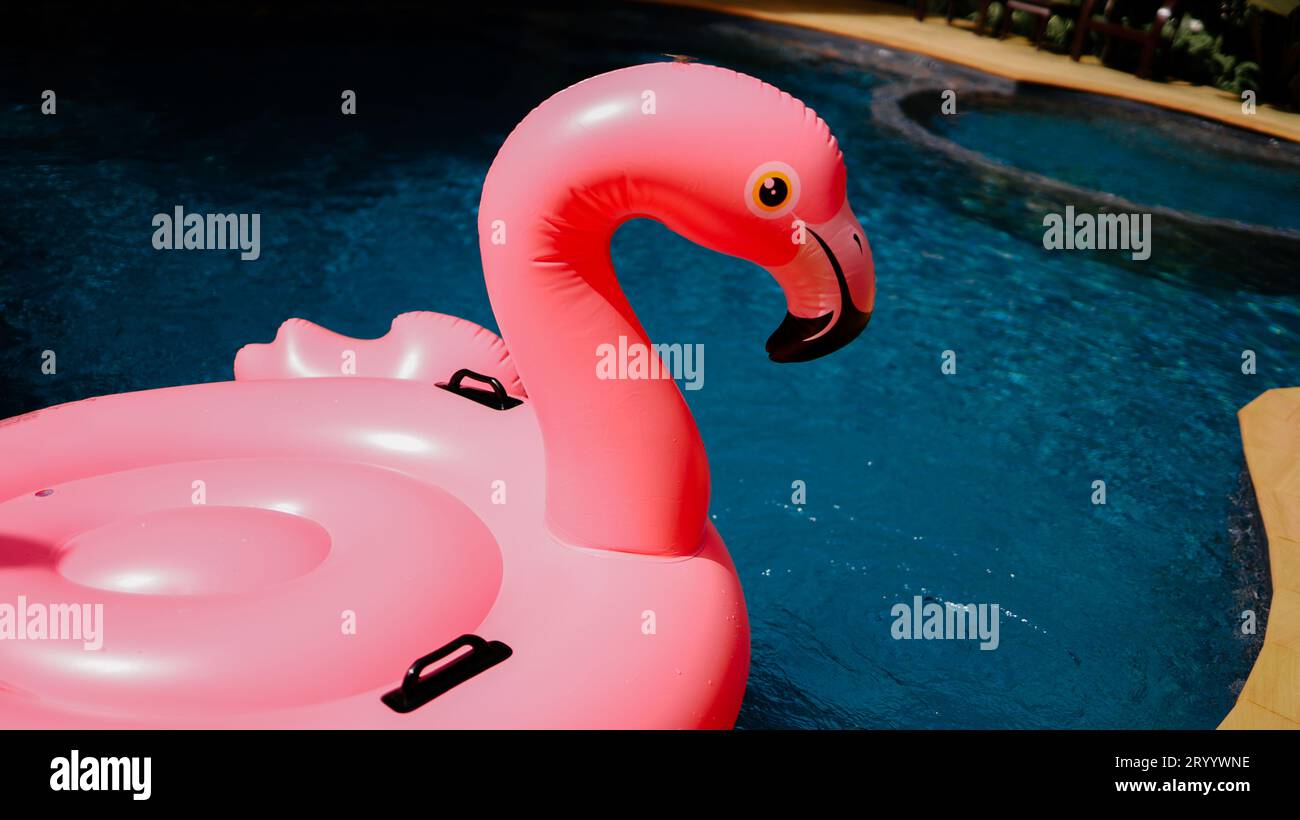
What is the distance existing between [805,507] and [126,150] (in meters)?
4.43

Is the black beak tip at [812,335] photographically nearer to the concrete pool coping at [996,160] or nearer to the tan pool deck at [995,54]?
the concrete pool coping at [996,160]

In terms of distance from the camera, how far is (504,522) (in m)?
2.30

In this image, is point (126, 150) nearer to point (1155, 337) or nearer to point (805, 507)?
point (805, 507)

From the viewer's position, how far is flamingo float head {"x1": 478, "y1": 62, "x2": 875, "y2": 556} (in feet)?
6.33

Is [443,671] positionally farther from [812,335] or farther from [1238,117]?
[1238,117]

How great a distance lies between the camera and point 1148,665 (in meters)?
3.19

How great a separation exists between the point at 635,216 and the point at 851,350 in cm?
296

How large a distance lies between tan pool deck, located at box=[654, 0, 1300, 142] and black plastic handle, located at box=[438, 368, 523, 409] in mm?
6894

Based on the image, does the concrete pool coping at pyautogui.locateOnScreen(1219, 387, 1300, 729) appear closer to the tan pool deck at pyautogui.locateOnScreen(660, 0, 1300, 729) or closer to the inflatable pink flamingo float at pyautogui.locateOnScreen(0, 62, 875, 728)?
the tan pool deck at pyautogui.locateOnScreen(660, 0, 1300, 729)

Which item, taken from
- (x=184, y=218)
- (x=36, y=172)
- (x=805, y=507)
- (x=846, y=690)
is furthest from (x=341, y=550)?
(x=36, y=172)

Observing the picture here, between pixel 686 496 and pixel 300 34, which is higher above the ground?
pixel 300 34

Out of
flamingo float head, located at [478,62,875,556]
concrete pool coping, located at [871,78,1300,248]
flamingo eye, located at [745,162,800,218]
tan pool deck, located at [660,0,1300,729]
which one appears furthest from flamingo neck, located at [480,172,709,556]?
concrete pool coping, located at [871,78,1300,248]

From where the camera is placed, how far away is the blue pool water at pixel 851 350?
3250mm

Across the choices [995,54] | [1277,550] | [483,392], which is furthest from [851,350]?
[995,54]
